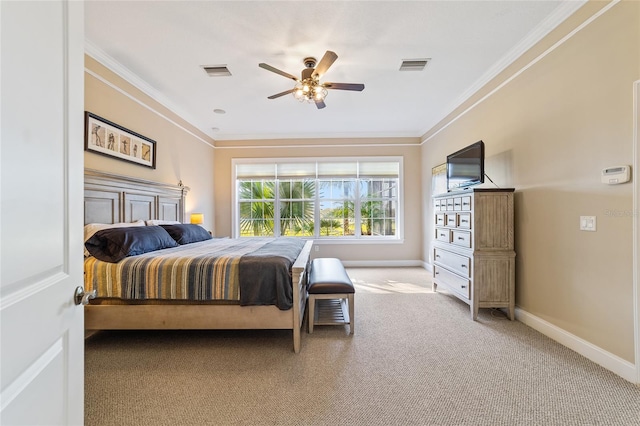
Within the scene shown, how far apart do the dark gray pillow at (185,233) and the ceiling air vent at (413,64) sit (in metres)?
3.30

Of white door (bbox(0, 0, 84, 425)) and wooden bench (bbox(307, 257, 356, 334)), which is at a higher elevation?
white door (bbox(0, 0, 84, 425))

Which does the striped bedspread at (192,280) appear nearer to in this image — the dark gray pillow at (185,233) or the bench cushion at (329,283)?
the bench cushion at (329,283)

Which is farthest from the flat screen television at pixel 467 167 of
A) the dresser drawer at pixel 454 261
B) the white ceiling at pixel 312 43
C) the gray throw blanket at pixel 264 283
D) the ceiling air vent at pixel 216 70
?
the ceiling air vent at pixel 216 70

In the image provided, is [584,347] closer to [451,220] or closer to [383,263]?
[451,220]

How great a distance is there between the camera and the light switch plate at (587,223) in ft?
6.62

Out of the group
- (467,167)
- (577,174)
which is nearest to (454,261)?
(467,167)

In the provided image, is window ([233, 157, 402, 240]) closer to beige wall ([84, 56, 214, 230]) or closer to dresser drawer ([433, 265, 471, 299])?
beige wall ([84, 56, 214, 230])

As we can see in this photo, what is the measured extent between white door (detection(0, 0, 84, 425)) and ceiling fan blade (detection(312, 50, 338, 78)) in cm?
189

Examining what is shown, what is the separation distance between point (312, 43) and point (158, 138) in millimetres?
2557

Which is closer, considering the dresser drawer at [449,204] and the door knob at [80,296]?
the door knob at [80,296]

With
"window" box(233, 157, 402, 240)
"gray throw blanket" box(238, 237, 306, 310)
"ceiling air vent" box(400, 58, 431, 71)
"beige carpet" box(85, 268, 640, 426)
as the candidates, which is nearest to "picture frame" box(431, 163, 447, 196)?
"window" box(233, 157, 402, 240)

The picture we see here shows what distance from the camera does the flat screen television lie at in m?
2.91

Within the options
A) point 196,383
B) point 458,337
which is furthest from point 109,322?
point 458,337

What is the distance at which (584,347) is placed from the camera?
2.07 m
